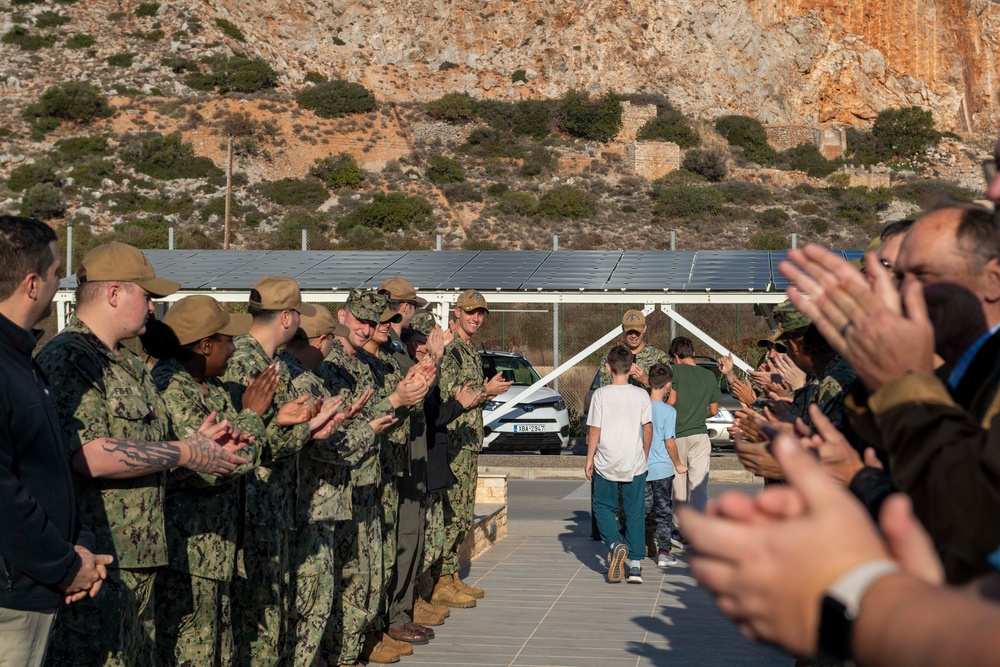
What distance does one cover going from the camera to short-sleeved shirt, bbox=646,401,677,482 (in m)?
11.3

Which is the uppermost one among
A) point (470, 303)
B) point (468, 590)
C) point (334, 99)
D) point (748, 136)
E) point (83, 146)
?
point (334, 99)

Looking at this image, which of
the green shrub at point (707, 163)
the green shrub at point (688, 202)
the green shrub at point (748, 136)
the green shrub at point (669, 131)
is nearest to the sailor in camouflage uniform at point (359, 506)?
the green shrub at point (688, 202)

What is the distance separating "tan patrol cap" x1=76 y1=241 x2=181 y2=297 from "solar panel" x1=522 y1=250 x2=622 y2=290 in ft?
44.0

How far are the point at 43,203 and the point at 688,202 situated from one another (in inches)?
1059

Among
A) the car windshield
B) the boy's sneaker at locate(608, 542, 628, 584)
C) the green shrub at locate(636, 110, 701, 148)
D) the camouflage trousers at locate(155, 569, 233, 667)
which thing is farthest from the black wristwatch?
the green shrub at locate(636, 110, 701, 148)

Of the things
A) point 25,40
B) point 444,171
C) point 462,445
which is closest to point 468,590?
point 462,445

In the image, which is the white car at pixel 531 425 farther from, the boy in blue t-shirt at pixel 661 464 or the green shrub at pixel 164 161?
the green shrub at pixel 164 161

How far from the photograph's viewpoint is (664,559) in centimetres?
1117

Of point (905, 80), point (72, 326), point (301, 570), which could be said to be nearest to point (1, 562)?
point (72, 326)

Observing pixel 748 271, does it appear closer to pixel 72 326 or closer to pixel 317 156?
pixel 72 326

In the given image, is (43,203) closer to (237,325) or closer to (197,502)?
(237,325)

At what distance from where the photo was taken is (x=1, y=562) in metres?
3.81

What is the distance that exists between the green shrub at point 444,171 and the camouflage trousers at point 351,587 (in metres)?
48.5

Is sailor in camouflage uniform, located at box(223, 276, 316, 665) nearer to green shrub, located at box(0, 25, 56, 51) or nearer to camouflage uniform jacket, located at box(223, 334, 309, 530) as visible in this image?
camouflage uniform jacket, located at box(223, 334, 309, 530)
